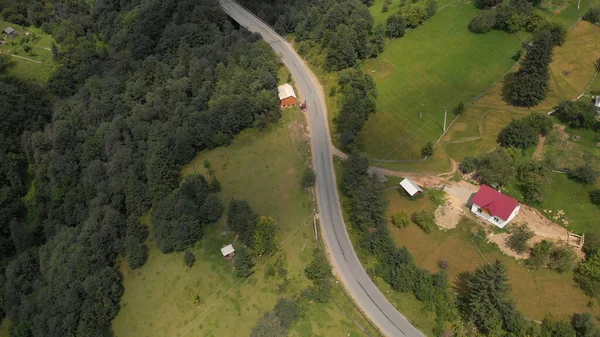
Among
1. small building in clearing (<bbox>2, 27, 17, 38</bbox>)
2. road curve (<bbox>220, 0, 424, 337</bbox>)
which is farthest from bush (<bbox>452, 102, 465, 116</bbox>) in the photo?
small building in clearing (<bbox>2, 27, 17, 38</bbox>)

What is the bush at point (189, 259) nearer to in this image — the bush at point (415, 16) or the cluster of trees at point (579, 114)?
the cluster of trees at point (579, 114)

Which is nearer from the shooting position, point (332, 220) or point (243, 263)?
point (243, 263)

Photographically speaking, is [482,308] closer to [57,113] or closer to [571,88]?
[571,88]

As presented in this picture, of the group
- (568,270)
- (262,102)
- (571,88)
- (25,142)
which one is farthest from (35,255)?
(571,88)

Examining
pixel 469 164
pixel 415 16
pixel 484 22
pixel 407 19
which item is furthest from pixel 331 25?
pixel 469 164

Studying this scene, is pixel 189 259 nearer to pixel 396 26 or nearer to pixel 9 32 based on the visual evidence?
pixel 396 26

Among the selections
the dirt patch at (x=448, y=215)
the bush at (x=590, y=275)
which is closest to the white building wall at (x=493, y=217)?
the dirt patch at (x=448, y=215)

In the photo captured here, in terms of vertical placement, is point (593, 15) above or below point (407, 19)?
below

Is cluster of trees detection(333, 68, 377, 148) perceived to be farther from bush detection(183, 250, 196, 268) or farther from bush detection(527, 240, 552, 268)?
bush detection(527, 240, 552, 268)
